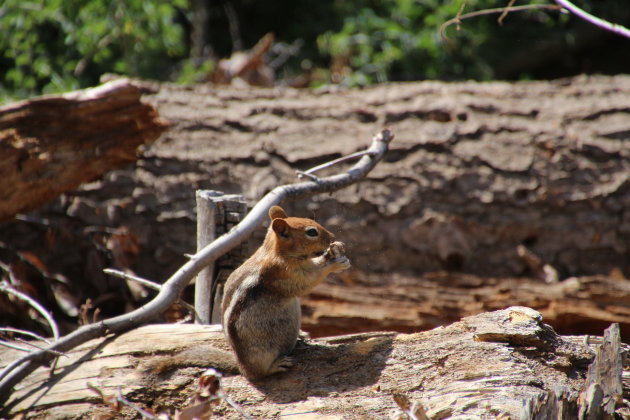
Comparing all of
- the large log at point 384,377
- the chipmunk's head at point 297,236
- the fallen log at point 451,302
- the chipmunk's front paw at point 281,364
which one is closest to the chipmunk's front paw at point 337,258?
the chipmunk's head at point 297,236

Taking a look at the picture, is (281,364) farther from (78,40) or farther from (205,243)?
(78,40)

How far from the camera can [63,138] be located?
4.68 metres

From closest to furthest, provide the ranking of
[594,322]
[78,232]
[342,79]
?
[594,322] < [78,232] < [342,79]

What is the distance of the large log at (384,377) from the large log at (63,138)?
1.51 metres

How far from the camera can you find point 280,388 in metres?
3.17

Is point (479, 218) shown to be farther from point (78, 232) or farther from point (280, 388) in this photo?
point (78, 232)

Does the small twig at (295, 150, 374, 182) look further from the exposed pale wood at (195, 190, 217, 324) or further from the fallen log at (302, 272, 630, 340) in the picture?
the fallen log at (302, 272, 630, 340)

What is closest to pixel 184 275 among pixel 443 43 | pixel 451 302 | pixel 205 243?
pixel 205 243

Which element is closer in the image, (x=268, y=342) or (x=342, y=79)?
(x=268, y=342)

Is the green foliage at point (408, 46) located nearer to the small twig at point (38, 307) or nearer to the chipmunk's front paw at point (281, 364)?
the small twig at point (38, 307)

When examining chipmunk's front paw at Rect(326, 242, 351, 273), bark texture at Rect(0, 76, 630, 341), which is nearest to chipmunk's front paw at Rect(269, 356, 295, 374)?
chipmunk's front paw at Rect(326, 242, 351, 273)

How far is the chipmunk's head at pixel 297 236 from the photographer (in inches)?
141

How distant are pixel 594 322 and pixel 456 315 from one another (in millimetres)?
908

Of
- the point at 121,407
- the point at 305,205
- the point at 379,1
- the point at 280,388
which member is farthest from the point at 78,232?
the point at 379,1
